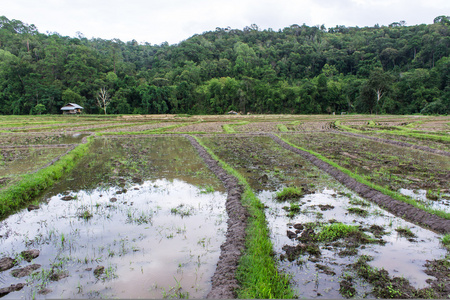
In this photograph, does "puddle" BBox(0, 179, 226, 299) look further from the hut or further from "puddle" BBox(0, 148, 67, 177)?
the hut


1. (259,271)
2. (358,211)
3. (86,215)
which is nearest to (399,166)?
(358,211)

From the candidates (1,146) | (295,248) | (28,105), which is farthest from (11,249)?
(28,105)

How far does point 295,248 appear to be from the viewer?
4.47 meters

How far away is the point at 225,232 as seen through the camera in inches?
200

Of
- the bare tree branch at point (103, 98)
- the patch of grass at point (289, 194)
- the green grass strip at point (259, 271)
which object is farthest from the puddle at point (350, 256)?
the bare tree branch at point (103, 98)

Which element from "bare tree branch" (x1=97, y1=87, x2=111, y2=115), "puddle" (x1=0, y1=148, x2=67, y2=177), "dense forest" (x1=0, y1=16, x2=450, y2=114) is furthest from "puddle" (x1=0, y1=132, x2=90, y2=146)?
"bare tree branch" (x1=97, y1=87, x2=111, y2=115)

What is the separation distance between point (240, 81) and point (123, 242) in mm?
53012

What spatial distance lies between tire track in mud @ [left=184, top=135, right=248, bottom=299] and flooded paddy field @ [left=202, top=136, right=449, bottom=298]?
60 centimetres

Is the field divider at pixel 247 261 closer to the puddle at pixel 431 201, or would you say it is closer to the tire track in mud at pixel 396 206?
the tire track in mud at pixel 396 206

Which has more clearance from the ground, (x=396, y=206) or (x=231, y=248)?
(x=396, y=206)

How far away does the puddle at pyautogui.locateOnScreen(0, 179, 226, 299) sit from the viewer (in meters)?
3.61

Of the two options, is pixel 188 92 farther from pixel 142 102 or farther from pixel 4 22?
pixel 4 22

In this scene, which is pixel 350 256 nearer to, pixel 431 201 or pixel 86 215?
pixel 431 201

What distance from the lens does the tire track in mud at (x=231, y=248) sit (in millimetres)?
3416
